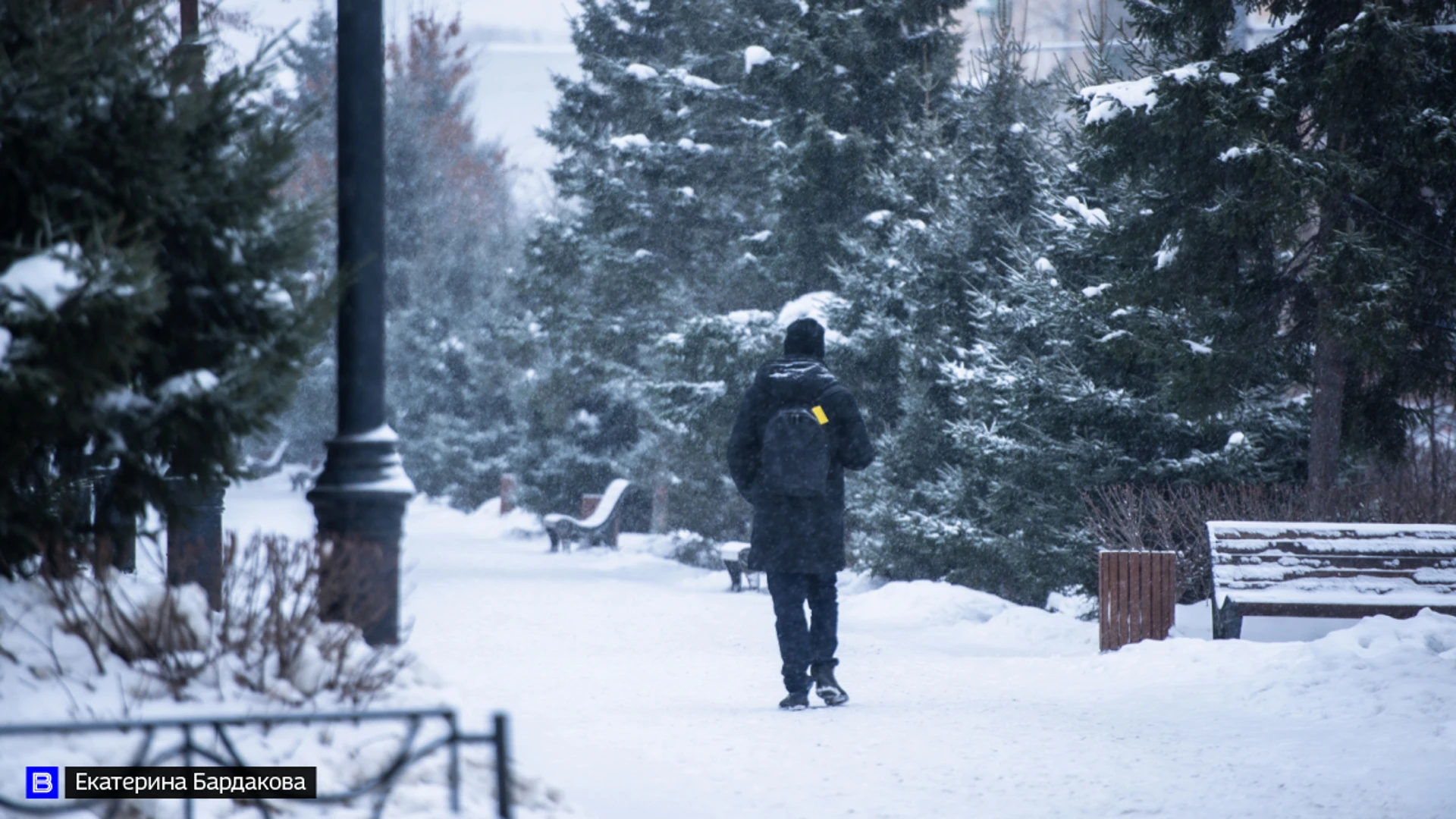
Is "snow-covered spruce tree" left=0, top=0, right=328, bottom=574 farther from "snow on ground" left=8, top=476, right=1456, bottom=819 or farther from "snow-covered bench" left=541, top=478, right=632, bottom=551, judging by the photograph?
"snow-covered bench" left=541, top=478, right=632, bottom=551

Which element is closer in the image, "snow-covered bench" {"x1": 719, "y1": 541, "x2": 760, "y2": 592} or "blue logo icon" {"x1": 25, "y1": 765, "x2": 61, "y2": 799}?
"blue logo icon" {"x1": 25, "y1": 765, "x2": 61, "y2": 799}

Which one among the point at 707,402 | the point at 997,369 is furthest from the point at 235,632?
the point at 707,402

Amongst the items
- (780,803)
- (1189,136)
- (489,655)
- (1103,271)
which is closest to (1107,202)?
(1103,271)

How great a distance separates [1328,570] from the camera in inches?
383

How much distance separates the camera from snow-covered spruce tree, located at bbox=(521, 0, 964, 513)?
19.0 metres

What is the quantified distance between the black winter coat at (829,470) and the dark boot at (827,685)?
0.59 meters

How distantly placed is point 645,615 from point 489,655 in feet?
10.4

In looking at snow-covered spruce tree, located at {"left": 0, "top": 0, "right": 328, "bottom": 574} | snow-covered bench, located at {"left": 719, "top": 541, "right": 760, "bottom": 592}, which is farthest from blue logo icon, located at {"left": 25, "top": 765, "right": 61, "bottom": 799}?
snow-covered bench, located at {"left": 719, "top": 541, "right": 760, "bottom": 592}

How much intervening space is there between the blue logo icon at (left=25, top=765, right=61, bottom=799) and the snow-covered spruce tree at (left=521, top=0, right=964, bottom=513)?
15.3 metres

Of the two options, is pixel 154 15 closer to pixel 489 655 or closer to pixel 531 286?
pixel 489 655

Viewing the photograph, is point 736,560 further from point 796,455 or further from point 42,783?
point 42,783

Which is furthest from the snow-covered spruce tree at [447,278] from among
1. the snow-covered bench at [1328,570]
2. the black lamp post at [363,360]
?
the black lamp post at [363,360]

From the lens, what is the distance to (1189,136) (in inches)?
460

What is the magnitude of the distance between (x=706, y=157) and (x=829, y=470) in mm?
15033
